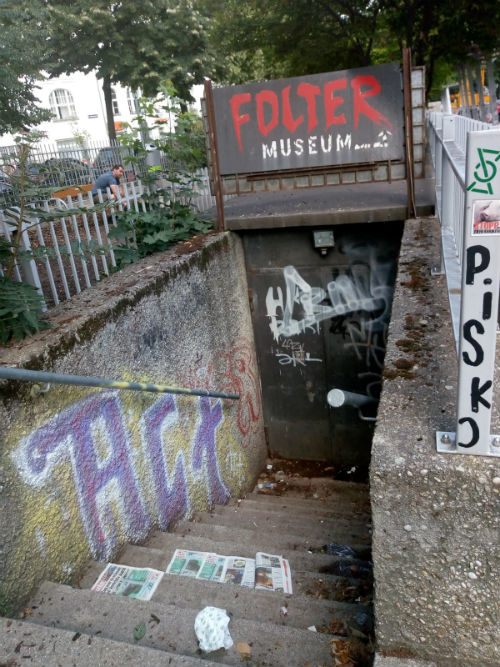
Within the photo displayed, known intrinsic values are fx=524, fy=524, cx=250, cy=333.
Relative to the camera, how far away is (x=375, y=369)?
6555mm

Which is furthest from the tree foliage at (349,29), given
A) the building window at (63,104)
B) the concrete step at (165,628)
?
the building window at (63,104)

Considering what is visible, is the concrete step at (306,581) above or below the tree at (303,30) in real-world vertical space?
below

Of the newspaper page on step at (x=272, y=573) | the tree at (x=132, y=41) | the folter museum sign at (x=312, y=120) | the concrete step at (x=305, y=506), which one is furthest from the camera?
the tree at (x=132, y=41)

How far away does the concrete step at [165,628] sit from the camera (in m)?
2.17

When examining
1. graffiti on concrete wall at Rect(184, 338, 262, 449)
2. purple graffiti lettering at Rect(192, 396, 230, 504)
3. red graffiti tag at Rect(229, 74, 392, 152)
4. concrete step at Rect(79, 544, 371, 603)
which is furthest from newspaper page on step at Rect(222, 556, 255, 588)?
red graffiti tag at Rect(229, 74, 392, 152)

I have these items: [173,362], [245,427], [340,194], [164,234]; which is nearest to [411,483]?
[173,362]

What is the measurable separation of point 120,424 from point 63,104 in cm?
3808

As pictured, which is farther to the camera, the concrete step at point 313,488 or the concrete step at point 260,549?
the concrete step at point 313,488

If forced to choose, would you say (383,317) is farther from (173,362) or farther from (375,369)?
(173,362)

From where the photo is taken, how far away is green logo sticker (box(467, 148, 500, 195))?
1.38m

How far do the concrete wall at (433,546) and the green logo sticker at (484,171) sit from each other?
2.68 feet

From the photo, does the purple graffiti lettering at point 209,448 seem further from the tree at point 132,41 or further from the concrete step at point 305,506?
the tree at point 132,41

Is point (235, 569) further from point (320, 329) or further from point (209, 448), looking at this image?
point (320, 329)

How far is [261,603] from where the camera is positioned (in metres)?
2.70
